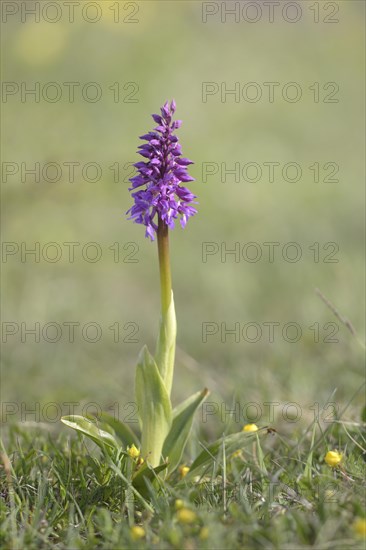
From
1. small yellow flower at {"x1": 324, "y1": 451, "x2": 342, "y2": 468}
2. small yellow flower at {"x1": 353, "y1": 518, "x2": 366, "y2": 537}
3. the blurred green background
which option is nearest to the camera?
small yellow flower at {"x1": 353, "y1": 518, "x2": 366, "y2": 537}

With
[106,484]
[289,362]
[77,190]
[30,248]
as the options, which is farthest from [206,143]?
[106,484]

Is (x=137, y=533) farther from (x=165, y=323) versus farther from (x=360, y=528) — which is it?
(x=165, y=323)

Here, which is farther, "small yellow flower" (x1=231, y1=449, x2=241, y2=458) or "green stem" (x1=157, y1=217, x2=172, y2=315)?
"small yellow flower" (x1=231, y1=449, x2=241, y2=458)

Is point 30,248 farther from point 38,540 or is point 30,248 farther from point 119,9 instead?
point 38,540

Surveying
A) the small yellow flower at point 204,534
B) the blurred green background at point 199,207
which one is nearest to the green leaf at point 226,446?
the small yellow flower at point 204,534

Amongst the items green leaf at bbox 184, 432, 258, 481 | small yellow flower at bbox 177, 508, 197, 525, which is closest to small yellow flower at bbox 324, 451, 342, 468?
green leaf at bbox 184, 432, 258, 481

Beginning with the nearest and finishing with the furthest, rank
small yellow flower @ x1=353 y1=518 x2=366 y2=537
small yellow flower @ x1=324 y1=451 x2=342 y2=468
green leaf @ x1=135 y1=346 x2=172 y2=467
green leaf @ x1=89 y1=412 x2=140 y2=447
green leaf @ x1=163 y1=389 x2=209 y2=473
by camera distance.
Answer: small yellow flower @ x1=353 y1=518 x2=366 y2=537 < small yellow flower @ x1=324 y1=451 x2=342 y2=468 < green leaf @ x1=135 y1=346 x2=172 y2=467 < green leaf @ x1=163 y1=389 x2=209 y2=473 < green leaf @ x1=89 y1=412 x2=140 y2=447

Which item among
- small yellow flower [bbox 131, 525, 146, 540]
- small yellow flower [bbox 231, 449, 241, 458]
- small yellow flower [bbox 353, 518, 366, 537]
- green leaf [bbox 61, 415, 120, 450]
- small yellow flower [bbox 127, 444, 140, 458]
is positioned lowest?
small yellow flower [bbox 231, 449, 241, 458]

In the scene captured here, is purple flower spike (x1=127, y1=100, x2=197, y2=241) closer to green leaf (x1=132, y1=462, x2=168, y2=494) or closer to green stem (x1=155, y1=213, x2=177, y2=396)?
green stem (x1=155, y1=213, x2=177, y2=396)
